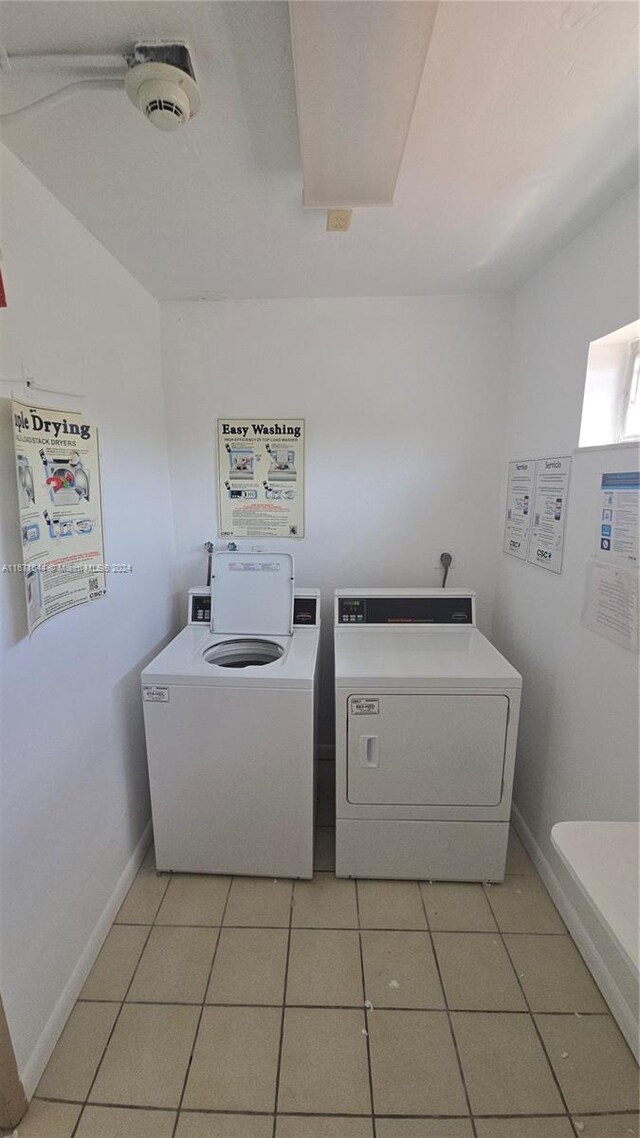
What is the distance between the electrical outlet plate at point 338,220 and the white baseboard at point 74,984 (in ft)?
7.66

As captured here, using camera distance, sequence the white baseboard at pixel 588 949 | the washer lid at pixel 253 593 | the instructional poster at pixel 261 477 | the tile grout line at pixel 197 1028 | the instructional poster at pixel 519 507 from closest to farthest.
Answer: the tile grout line at pixel 197 1028 < the white baseboard at pixel 588 949 < the instructional poster at pixel 519 507 < the washer lid at pixel 253 593 < the instructional poster at pixel 261 477

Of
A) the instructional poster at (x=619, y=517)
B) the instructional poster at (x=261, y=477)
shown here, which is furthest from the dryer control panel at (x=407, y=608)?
the instructional poster at (x=619, y=517)

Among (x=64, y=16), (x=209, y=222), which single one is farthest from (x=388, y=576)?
(x=64, y=16)

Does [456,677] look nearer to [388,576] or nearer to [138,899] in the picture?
[388,576]

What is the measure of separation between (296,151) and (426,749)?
179 centimetres

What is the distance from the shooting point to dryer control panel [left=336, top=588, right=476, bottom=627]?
2004 millimetres

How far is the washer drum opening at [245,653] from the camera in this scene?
1.92 meters

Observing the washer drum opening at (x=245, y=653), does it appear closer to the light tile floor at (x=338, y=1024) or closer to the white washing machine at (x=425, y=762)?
the white washing machine at (x=425, y=762)

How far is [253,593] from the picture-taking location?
2027 mm

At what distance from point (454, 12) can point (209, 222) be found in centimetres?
87

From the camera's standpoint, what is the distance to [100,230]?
144cm

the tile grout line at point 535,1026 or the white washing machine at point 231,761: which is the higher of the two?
the white washing machine at point 231,761

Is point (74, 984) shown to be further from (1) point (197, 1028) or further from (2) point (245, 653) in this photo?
(2) point (245, 653)

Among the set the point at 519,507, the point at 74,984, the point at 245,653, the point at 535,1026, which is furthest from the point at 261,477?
the point at 535,1026
